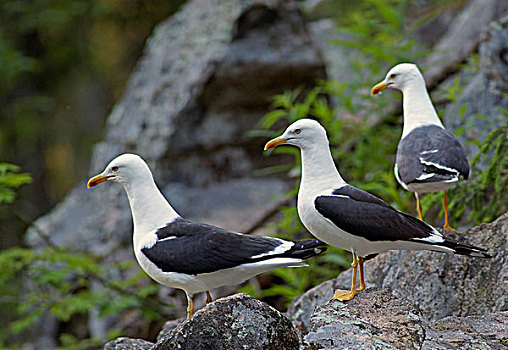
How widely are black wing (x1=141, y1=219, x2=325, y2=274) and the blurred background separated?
1.88m

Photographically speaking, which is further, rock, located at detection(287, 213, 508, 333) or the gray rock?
rock, located at detection(287, 213, 508, 333)

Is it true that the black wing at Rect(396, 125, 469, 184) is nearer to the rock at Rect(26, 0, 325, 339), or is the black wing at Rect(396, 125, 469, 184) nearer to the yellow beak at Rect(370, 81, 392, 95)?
the yellow beak at Rect(370, 81, 392, 95)

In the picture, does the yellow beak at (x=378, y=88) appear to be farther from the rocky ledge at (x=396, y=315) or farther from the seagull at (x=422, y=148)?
the rocky ledge at (x=396, y=315)

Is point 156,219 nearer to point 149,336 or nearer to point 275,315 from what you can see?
point 275,315

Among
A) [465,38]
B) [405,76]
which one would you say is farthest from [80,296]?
[465,38]

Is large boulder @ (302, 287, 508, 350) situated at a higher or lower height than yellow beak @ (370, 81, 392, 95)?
lower

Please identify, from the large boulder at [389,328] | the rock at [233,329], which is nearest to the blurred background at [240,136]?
the large boulder at [389,328]

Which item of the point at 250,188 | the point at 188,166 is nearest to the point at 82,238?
the point at 188,166

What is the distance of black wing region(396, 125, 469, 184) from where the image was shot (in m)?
3.62

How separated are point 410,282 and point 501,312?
69 cm

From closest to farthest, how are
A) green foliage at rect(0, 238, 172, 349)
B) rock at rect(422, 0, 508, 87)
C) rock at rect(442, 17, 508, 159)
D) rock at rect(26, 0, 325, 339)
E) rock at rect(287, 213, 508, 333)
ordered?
rock at rect(287, 213, 508, 333) → rock at rect(442, 17, 508, 159) → green foliage at rect(0, 238, 172, 349) → rock at rect(26, 0, 325, 339) → rock at rect(422, 0, 508, 87)

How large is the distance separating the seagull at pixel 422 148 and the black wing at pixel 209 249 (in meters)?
0.88

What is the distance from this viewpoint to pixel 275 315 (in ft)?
8.55

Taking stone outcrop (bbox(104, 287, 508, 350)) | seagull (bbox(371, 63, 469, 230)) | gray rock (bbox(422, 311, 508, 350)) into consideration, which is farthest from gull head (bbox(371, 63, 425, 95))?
stone outcrop (bbox(104, 287, 508, 350))
